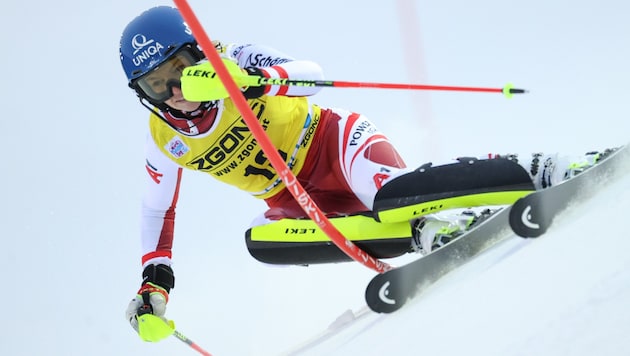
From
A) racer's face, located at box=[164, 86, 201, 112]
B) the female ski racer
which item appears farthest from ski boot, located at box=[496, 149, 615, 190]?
racer's face, located at box=[164, 86, 201, 112]

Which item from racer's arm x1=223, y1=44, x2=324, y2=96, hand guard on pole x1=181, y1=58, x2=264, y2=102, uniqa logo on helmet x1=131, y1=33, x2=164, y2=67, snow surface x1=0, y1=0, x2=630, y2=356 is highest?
uniqa logo on helmet x1=131, y1=33, x2=164, y2=67

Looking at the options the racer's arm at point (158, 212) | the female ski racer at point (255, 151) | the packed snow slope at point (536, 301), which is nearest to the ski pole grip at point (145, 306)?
the female ski racer at point (255, 151)

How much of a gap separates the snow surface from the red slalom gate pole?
4.93 feet

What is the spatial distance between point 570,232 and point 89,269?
427cm

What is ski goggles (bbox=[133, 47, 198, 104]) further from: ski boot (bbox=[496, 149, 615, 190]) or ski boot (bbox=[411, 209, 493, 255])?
ski boot (bbox=[496, 149, 615, 190])

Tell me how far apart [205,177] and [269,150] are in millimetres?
3427

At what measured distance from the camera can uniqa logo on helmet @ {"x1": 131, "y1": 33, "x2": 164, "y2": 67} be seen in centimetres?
370

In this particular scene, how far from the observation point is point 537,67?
6.38m

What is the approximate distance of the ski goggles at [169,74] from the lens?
12.2 ft

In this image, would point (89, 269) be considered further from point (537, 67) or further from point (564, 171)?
point (564, 171)

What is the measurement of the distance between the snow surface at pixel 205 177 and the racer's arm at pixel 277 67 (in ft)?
5.64

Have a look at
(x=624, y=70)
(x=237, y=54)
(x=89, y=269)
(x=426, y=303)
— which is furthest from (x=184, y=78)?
(x=624, y=70)

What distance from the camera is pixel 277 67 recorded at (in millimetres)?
3449

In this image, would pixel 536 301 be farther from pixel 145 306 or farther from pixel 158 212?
pixel 158 212
